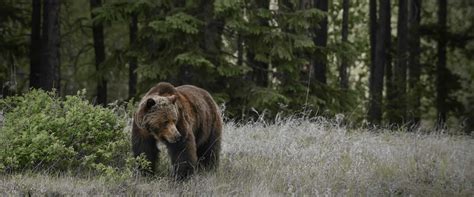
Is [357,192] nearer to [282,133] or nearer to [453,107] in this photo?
[282,133]

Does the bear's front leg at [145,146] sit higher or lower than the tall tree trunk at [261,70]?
lower

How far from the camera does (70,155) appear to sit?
7.70 metres

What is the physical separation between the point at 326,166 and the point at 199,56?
18.7ft

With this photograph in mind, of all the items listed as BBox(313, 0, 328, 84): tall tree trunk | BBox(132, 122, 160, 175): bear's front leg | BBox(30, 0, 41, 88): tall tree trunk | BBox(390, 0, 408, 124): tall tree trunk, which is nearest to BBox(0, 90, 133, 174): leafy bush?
BBox(132, 122, 160, 175): bear's front leg

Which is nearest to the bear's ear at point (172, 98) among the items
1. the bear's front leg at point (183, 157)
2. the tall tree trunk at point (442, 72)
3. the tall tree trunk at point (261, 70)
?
the bear's front leg at point (183, 157)

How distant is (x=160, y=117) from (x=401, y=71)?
50.7 ft

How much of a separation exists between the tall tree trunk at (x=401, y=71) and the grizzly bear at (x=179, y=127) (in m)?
12.0

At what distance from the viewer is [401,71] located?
21.2 m

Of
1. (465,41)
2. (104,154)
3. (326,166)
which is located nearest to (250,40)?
(326,166)

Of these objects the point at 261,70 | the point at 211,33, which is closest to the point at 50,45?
the point at 211,33

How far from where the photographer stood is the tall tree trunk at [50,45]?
50.4 feet

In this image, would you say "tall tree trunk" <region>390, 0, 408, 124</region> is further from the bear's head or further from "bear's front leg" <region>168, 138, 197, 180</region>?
the bear's head

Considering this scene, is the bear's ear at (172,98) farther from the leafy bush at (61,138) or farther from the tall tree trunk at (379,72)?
the tall tree trunk at (379,72)

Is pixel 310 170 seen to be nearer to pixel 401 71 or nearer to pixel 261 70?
pixel 261 70
